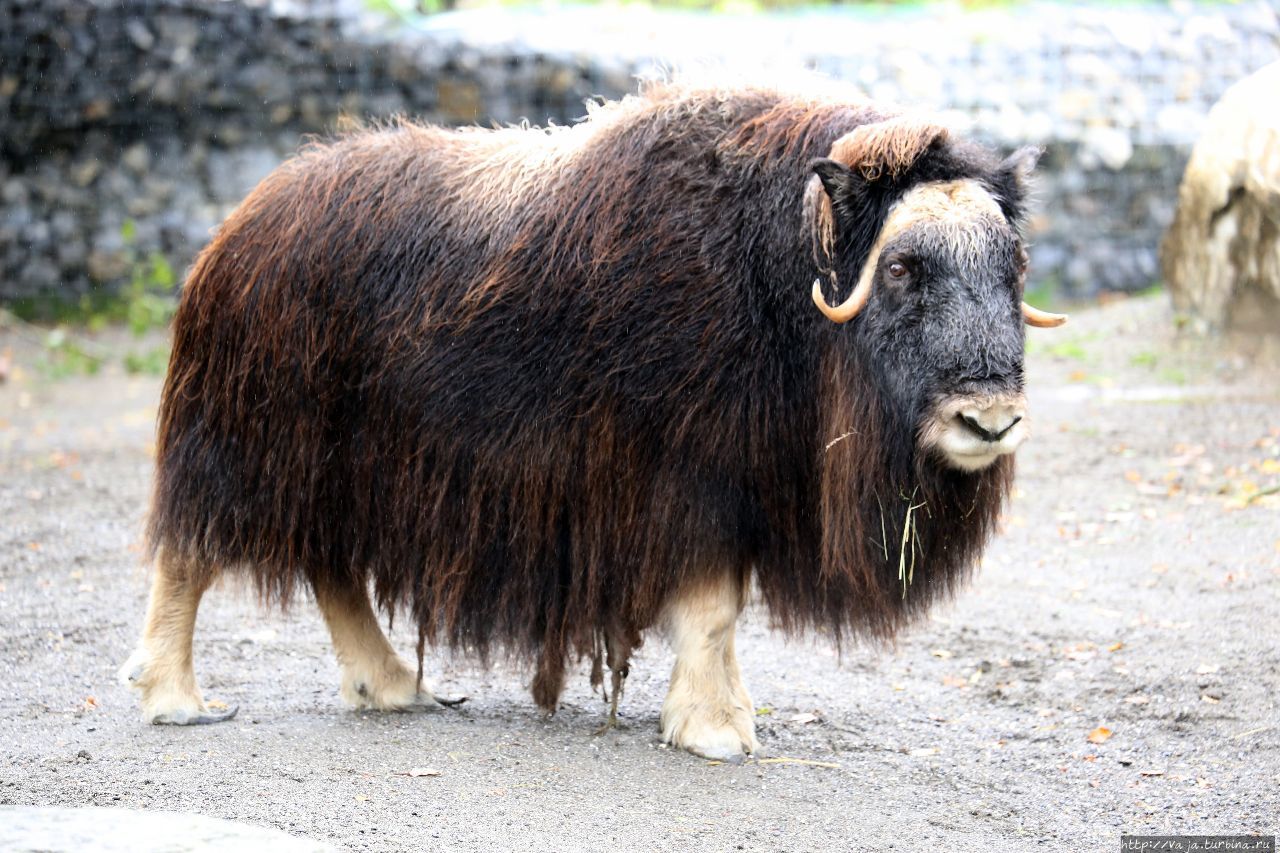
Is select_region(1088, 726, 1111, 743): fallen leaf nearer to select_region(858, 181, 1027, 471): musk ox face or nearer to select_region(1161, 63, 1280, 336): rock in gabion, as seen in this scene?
select_region(858, 181, 1027, 471): musk ox face

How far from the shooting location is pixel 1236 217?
7.48 metres

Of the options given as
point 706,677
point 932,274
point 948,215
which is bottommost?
point 706,677

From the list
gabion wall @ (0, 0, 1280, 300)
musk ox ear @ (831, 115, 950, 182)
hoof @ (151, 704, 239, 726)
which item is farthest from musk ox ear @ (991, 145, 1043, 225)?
gabion wall @ (0, 0, 1280, 300)

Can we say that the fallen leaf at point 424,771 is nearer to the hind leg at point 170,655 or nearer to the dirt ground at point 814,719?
the dirt ground at point 814,719

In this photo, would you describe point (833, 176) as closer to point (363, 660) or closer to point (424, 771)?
point (424, 771)

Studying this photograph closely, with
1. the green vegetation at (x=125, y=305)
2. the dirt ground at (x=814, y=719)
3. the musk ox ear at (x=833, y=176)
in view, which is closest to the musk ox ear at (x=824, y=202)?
the musk ox ear at (x=833, y=176)

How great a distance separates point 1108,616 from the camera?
14.9 ft

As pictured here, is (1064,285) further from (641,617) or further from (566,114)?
(641,617)

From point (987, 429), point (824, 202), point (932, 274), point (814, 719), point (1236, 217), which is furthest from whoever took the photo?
point (1236, 217)

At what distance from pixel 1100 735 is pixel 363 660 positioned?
1903 mm

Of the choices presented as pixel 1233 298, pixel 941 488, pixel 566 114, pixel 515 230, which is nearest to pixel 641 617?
pixel 941 488

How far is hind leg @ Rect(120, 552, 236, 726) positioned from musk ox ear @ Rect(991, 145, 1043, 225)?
215 centimetres

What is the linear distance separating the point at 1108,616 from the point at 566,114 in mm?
7112

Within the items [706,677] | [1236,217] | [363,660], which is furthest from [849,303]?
[1236,217]
